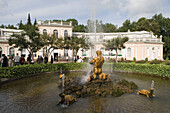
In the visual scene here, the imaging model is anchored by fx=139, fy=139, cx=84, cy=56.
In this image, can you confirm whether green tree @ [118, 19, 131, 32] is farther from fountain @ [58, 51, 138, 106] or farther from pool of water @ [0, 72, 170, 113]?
pool of water @ [0, 72, 170, 113]

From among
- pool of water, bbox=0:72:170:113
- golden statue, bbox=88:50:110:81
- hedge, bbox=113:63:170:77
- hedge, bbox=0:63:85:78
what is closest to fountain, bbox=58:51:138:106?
golden statue, bbox=88:50:110:81

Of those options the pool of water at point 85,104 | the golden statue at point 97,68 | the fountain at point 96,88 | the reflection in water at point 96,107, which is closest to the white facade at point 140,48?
the golden statue at point 97,68

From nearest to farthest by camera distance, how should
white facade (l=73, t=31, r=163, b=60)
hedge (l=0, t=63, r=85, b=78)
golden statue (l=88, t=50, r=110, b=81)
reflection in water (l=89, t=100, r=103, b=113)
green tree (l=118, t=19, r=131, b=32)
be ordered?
reflection in water (l=89, t=100, r=103, b=113) → golden statue (l=88, t=50, r=110, b=81) → hedge (l=0, t=63, r=85, b=78) → white facade (l=73, t=31, r=163, b=60) → green tree (l=118, t=19, r=131, b=32)

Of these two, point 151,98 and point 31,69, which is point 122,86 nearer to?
point 151,98

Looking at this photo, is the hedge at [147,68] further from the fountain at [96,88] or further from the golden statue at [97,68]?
the golden statue at [97,68]

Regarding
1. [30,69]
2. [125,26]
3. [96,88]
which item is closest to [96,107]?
[96,88]

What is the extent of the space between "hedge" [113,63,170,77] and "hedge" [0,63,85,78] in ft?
15.9

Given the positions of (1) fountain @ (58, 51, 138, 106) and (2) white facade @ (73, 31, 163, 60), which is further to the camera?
(2) white facade @ (73, 31, 163, 60)

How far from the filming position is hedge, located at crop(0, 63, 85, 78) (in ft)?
35.4

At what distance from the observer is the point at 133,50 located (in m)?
36.0

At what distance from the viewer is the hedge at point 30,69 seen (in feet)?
35.4

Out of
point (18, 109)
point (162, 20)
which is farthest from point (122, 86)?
point (162, 20)

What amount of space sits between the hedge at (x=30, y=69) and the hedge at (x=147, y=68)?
4.84 metres

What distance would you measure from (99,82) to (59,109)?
363 cm
